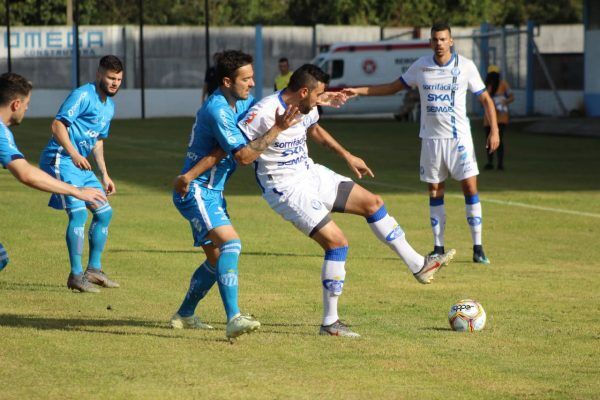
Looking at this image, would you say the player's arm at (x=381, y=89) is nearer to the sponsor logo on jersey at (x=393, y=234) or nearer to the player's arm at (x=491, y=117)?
the player's arm at (x=491, y=117)

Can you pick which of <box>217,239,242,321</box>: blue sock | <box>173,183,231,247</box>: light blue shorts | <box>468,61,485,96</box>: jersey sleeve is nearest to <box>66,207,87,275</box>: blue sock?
<box>173,183,231,247</box>: light blue shorts

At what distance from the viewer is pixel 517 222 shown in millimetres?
16438

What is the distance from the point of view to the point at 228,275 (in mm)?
8648

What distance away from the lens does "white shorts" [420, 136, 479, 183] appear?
13.2 m

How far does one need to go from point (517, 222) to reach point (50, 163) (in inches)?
286

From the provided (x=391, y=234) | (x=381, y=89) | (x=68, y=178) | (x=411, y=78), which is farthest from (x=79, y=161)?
(x=411, y=78)

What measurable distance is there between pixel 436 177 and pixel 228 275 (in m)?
5.11

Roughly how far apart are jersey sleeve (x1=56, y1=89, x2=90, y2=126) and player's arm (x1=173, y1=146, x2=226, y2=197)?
282 centimetres

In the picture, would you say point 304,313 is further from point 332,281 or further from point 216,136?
point 216,136

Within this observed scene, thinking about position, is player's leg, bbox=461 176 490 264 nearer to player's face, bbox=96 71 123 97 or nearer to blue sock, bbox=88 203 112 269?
blue sock, bbox=88 203 112 269

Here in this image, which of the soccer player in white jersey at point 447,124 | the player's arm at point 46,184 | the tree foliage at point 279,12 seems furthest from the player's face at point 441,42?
the tree foliage at point 279,12

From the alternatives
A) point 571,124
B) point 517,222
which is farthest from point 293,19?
point 517,222

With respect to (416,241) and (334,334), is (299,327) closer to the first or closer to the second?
(334,334)

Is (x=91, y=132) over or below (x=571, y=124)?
over
